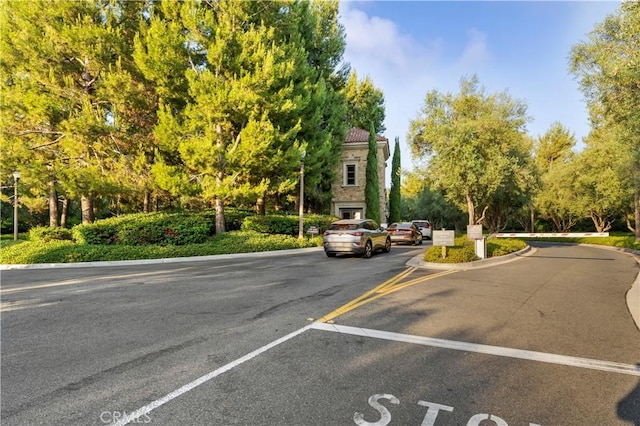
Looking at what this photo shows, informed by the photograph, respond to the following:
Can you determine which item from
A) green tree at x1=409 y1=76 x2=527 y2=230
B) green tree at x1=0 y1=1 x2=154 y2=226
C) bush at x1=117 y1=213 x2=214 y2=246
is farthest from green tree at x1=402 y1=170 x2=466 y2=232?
green tree at x1=0 y1=1 x2=154 y2=226

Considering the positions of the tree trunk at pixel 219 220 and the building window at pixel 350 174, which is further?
the building window at pixel 350 174

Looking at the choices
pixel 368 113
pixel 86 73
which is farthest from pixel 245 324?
pixel 368 113

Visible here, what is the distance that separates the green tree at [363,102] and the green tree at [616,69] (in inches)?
1120

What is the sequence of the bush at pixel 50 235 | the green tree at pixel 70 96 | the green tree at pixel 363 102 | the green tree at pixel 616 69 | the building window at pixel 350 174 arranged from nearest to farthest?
1. the green tree at pixel 616 69
2. the green tree at pixel 70 96
3. the bush at pixel 50 235
4. the building window at pixel 350 174
5. the green tree at pixel 363 102

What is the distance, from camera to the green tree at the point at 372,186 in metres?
28.7

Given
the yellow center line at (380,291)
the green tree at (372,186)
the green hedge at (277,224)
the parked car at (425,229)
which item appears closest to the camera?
the yellow center line at (380,291)

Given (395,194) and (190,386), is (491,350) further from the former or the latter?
(395,194)

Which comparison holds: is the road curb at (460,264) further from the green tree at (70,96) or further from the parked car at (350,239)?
the green tree at (70,96)

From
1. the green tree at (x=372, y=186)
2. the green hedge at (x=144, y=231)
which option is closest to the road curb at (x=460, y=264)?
the green hedge at (x=144, y=231)

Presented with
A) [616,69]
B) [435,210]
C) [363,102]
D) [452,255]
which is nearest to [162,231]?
[452,255]

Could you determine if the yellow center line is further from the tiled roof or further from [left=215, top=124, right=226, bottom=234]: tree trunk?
the tiled roof

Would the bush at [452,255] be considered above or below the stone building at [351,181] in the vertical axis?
below

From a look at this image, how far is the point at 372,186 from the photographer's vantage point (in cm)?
2877

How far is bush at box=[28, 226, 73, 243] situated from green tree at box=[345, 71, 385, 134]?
31.1 metres
